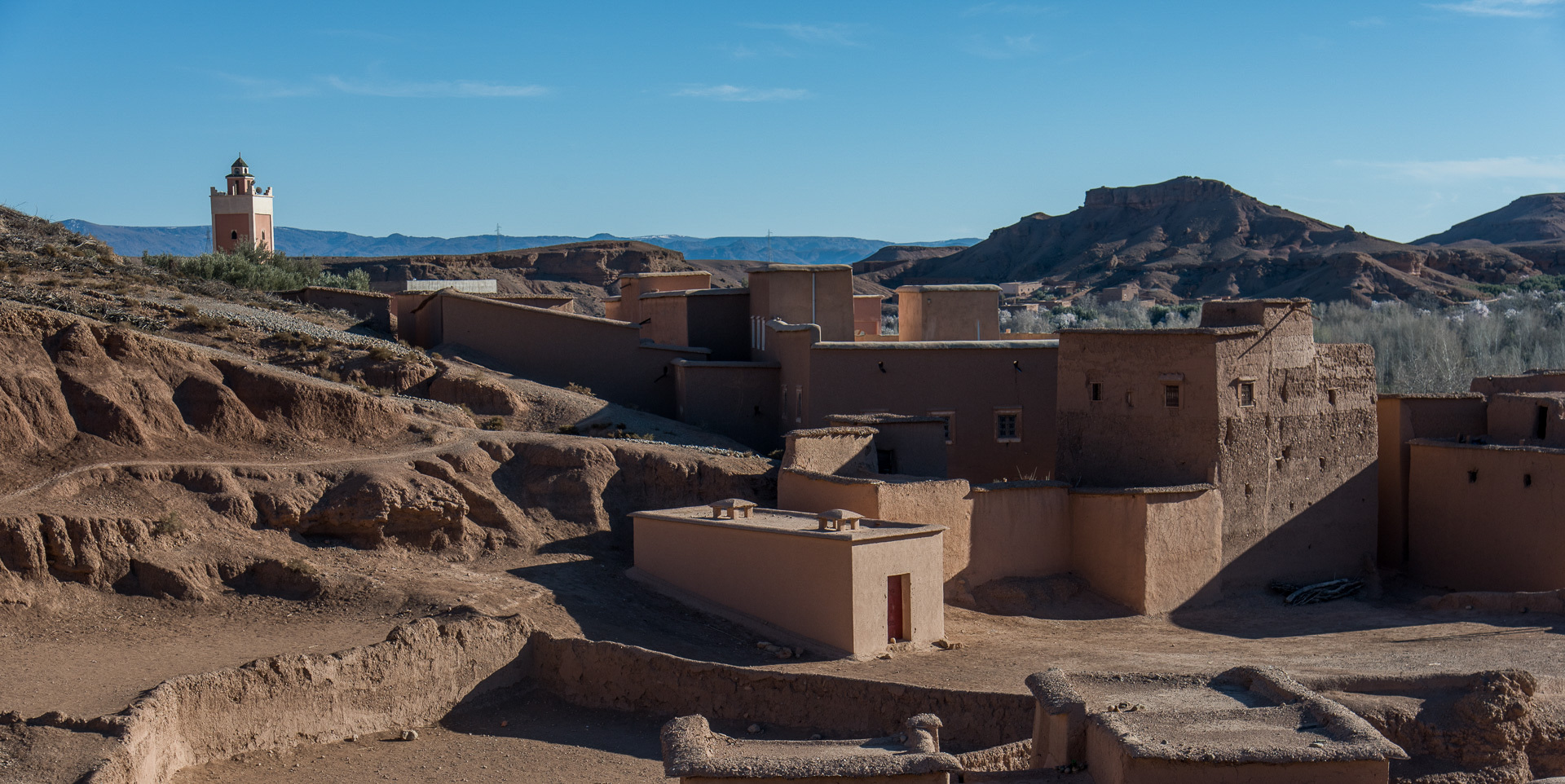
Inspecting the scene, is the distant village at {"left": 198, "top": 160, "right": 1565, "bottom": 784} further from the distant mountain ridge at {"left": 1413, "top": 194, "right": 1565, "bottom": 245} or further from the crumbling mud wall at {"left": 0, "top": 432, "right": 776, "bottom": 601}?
the distant mountain ridge at {"left": 1413, "top": 194, "right": 1565, "bottom": 245}

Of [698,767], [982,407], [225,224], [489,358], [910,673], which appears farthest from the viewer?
[225,224]

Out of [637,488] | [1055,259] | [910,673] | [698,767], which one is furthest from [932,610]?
[1055,259]

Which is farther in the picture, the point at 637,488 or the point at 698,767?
the point at 637,488

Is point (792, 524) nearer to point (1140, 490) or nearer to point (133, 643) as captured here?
point (1140, 490)

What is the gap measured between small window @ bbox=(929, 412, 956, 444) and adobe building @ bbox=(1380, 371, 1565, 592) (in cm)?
709

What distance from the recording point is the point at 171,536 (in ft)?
49.2

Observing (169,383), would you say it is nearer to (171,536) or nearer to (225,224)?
(171,536)

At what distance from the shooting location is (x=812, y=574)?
595 inches

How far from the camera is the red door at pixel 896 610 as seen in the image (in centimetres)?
1530

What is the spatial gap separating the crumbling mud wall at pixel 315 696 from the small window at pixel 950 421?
9.62m

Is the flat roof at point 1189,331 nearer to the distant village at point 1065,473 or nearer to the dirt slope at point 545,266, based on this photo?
the distant village at point 1065,473

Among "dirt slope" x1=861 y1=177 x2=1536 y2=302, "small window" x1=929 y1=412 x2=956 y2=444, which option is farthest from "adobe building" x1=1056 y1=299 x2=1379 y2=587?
"dirt slope" x1=861 y1=177 x2=1536 y2=302

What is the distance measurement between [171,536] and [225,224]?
37.0 m

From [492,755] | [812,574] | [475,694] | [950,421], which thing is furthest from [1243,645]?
[475,694]
